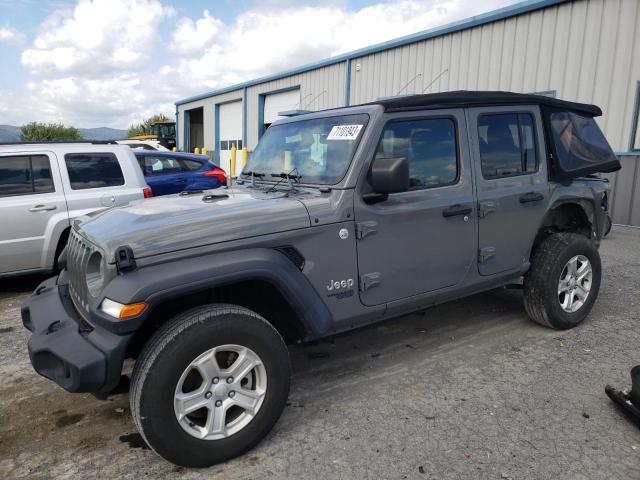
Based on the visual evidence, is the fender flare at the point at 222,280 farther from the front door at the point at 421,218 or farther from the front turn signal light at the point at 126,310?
the front door at the point at 421,218

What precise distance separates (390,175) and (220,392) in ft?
4.97

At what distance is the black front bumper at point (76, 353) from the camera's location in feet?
7.06

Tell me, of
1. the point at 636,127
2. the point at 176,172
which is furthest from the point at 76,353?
the point at 636,127

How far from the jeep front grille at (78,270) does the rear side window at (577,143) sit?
3687mm

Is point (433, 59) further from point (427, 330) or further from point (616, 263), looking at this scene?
point (427, 330)

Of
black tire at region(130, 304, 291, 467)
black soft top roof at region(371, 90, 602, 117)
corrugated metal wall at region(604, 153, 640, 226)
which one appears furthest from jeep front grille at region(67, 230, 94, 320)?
corrugated metal wall at region(604, 153, 640, 226)

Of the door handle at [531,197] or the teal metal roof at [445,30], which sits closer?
the door handle at [531,197]

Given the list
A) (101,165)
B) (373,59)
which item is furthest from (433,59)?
(101,165)

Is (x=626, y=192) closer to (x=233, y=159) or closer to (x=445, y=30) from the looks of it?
(x=445, y=30)

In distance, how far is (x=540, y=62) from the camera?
10.2m

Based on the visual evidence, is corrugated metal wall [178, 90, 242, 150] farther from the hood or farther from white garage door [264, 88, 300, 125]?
the hood

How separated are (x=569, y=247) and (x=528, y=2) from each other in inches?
323

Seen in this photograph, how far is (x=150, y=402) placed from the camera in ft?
7.20

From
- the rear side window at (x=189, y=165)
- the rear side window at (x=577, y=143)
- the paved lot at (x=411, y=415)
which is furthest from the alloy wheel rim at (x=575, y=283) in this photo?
the rear side window at (x=189, y=165)
